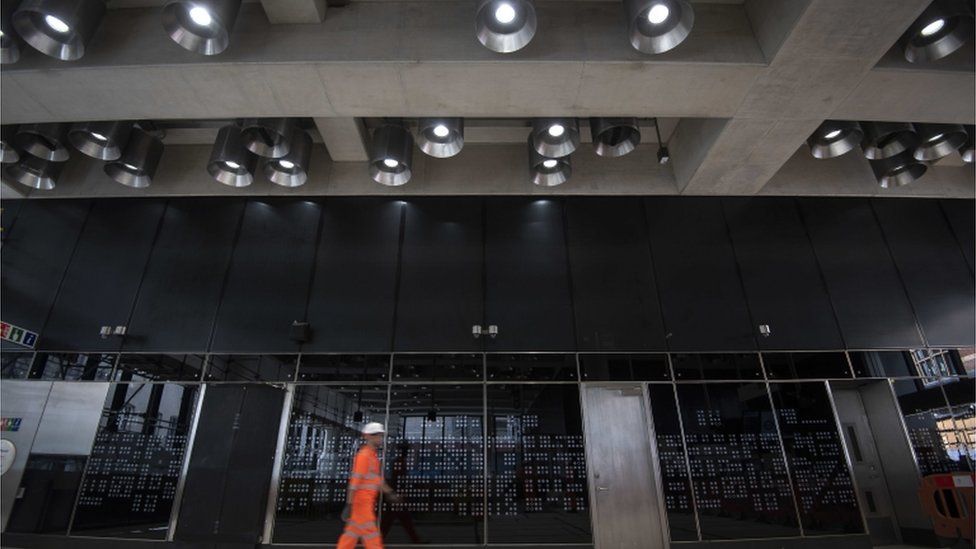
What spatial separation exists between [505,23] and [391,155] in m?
2.68

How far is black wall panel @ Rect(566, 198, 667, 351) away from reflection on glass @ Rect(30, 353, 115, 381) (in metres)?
7.35

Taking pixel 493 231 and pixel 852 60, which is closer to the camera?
pixel 852 60

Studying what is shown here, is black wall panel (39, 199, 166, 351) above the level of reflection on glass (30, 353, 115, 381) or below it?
above

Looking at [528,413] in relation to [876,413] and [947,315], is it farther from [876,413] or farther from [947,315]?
[947,315]

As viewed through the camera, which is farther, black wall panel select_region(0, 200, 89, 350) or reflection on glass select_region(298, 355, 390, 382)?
black wall panel select_region(0, 200, 89, 350)

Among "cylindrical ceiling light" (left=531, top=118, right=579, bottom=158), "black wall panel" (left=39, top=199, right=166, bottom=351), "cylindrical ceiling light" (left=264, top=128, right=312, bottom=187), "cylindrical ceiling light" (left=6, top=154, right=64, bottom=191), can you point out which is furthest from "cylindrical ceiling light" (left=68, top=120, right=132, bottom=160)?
"cylindrical ceiling light" (left=531, top=118, right=579, bottom=158)

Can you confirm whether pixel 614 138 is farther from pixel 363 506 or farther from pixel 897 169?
pixel 363 506

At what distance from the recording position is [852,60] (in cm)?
537

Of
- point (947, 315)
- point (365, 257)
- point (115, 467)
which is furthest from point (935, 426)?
point (115, 467)

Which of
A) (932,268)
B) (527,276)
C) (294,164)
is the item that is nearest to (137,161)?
(294,164)

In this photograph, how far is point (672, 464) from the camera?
263 inches

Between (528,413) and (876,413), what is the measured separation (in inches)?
218

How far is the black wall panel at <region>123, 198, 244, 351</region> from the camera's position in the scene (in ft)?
24.4

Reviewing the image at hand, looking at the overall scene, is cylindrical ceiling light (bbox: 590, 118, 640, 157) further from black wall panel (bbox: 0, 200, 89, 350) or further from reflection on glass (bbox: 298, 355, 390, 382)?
black wall panel (bbox: 0, 200, 89, 350)
